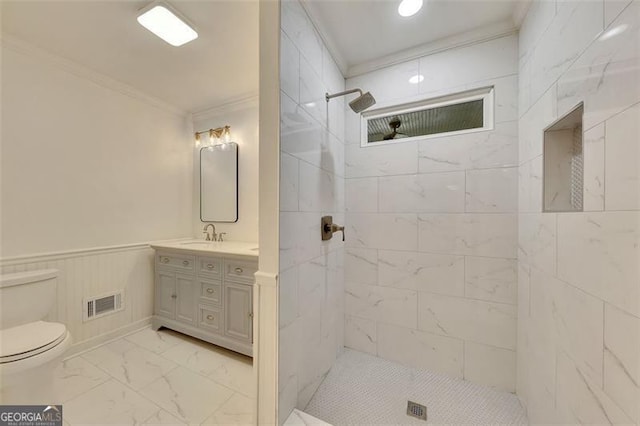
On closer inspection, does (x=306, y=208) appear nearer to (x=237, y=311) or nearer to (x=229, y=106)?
(x=237, y=311)

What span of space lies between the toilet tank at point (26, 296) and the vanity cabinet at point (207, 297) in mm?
797

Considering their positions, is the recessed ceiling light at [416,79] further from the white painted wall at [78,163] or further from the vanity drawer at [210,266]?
the white painted wall at [78,163]

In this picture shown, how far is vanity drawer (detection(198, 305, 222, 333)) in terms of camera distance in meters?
2.09

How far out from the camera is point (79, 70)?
6.68 ft

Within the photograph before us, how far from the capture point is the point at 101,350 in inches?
80.8

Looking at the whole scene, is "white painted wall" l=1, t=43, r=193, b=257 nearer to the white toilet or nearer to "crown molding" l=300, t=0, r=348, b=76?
the white toilet

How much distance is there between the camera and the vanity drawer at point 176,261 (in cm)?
223

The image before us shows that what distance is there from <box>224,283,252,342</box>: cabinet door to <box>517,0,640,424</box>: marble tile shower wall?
1907mm

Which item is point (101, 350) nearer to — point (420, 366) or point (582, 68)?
point (420, 366)

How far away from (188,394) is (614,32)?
108 inches

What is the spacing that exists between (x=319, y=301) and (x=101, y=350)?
6.83 ft

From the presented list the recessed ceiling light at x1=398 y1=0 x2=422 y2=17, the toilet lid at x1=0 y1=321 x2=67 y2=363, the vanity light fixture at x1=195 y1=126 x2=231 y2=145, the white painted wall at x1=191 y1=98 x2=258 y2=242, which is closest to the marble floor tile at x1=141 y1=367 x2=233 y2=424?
the toilet lid at x1=0 y1=321 x2=67 y2=363

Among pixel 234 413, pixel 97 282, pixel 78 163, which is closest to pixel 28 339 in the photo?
pixel 97 282

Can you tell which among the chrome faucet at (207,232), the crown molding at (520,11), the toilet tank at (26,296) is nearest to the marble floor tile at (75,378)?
the toilet tank at (26,296)
